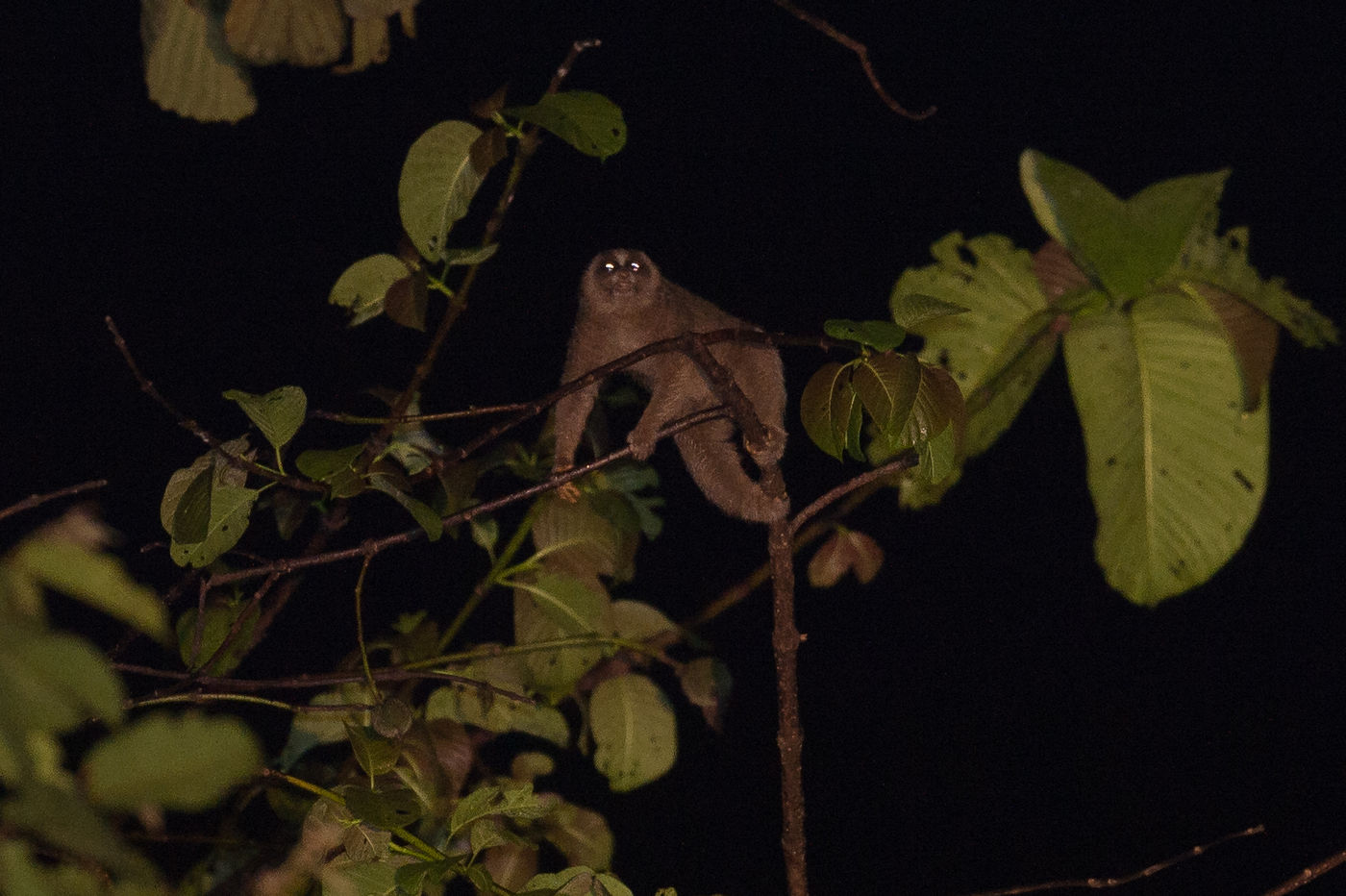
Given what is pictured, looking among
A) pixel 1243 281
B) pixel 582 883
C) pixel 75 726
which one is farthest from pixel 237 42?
pixel 75 726

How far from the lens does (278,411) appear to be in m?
1.51

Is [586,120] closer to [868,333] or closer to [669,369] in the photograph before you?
[868,333]

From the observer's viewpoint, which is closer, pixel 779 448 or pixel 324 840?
pixel 324 840

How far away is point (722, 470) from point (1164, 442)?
4.07 ft

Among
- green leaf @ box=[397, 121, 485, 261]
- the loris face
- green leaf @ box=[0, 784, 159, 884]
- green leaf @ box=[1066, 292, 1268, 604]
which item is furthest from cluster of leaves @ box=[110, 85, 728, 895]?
green leaf @ box=[0, 784, 159, 884]

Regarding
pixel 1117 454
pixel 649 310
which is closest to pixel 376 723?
pixel 1117 454

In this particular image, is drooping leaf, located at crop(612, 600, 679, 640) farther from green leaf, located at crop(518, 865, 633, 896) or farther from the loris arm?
green leaf, located at crop(518, 865, 633, 896)

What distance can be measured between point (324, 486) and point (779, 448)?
107cm

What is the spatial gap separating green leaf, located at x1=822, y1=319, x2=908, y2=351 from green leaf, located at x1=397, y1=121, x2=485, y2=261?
74cm

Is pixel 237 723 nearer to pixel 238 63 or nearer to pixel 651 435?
pixel 651 435

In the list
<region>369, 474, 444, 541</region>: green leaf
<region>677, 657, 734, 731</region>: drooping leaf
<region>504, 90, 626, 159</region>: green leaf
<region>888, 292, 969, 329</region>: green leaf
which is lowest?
<region>677, 657, 734, 731</region>: drooping leaf

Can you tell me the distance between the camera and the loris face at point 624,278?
2754mm

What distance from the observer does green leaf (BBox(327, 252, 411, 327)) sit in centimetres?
190

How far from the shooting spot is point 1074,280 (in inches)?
61.2
